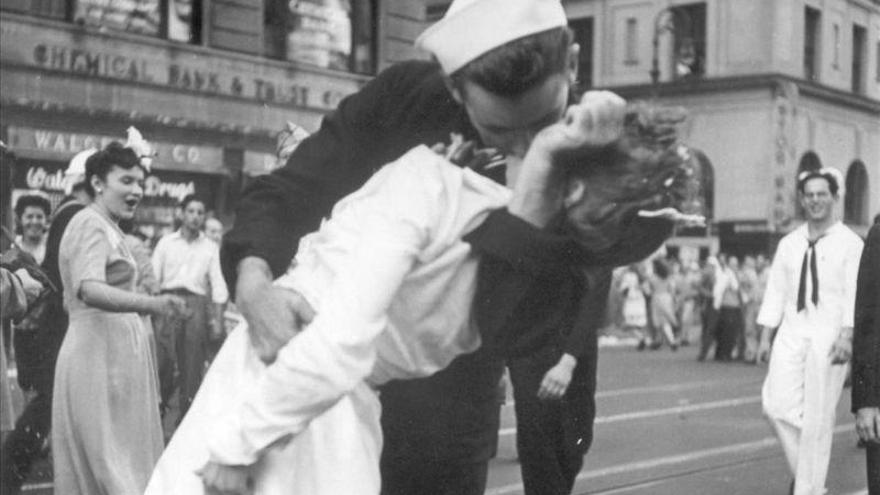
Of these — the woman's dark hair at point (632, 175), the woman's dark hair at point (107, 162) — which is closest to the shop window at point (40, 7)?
the woman's dark hair at point (107, 162)

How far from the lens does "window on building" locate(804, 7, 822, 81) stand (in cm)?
4216

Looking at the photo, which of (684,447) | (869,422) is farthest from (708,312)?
(869,422)

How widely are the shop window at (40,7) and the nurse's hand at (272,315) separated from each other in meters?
17.2

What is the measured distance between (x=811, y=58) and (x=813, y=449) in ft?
119

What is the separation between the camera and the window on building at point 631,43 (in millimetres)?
42966

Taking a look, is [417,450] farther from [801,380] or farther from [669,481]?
[669,481]

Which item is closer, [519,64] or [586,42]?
[519,64]

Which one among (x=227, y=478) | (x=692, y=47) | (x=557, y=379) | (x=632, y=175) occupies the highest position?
(x=692, y=47)

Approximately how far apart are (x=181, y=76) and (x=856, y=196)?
98.4 ft

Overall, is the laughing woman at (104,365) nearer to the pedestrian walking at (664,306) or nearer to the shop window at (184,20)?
the shop window at (184,20)

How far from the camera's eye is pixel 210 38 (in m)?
22.3

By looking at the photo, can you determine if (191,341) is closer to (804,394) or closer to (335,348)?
(804,394)

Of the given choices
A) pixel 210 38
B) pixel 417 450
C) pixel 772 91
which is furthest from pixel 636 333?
pixel 417 450

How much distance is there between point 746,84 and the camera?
40250 mm
